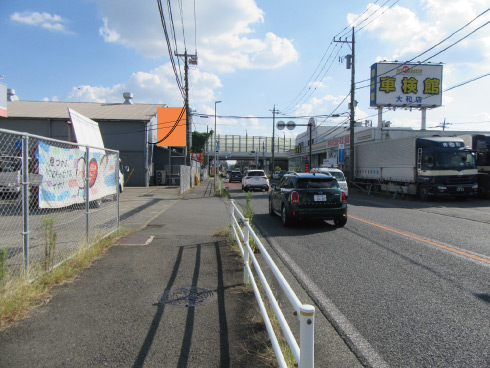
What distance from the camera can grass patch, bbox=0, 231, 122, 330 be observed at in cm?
378

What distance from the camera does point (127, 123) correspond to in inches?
1307

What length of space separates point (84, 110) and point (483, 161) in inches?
1359

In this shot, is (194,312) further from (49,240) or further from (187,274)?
(49,240)

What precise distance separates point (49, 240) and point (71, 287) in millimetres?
858

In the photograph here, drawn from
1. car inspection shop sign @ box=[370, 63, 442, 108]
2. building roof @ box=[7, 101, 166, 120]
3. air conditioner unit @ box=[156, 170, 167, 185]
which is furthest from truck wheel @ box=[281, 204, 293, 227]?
car inspection shop sign @ box=[370, 63, 442, 108]

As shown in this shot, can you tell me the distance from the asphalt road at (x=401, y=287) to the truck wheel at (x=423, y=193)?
32.3 feet

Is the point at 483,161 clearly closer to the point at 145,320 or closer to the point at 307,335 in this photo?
the point at 145,320

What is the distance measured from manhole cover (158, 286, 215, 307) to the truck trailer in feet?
57.1

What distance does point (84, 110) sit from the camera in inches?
1435

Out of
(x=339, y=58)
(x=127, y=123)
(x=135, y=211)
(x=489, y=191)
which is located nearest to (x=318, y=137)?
(x=339, y=58)

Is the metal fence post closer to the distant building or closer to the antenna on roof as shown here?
the distant building

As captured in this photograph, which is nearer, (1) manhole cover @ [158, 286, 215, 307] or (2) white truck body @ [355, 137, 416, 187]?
(1) manhole cover @ [158, 286, 215, 307]

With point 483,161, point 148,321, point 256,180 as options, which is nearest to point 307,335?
point 148,321

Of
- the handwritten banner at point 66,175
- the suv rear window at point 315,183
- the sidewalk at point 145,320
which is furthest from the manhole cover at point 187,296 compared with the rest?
the suv rear window at point 315,183
